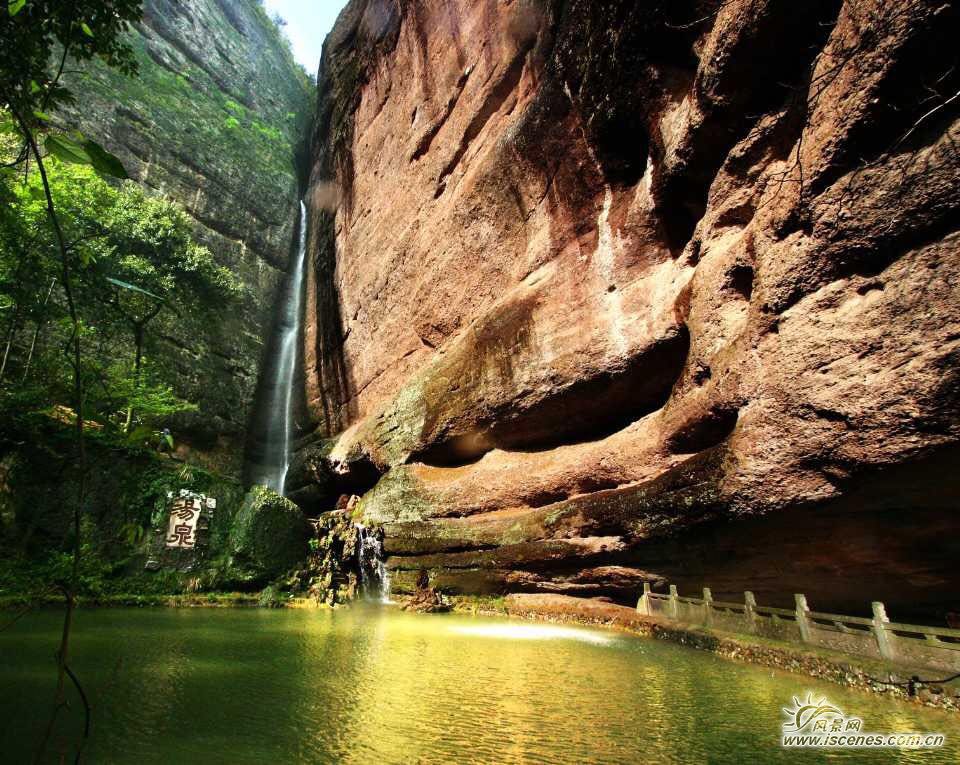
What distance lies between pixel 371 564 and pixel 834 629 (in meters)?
11.8

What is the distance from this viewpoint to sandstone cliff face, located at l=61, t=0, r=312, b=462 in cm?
2384

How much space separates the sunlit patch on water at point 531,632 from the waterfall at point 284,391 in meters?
16.8

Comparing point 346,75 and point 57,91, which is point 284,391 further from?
point 57,91

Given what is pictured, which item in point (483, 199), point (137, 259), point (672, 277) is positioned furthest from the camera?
point (137, 259)

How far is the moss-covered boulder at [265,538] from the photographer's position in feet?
46.1

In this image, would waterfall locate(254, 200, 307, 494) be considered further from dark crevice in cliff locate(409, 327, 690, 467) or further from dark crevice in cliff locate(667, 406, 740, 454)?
dark crevice in cliff locate(667, 406, 740, 454)

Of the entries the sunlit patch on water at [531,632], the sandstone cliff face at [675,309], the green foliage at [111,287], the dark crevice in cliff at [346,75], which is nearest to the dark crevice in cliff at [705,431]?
the sandstone cliff face at [675,309]

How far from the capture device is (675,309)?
35.1ft

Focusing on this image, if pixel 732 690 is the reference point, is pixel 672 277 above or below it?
above

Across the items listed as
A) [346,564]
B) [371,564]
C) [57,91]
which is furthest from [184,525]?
[57,91]

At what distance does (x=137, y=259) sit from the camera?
2070 centimetres

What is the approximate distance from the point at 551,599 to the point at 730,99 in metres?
10.1

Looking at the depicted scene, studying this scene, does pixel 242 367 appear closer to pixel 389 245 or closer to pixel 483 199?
pixel 389 245

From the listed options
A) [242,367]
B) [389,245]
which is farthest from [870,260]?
[242,367]
